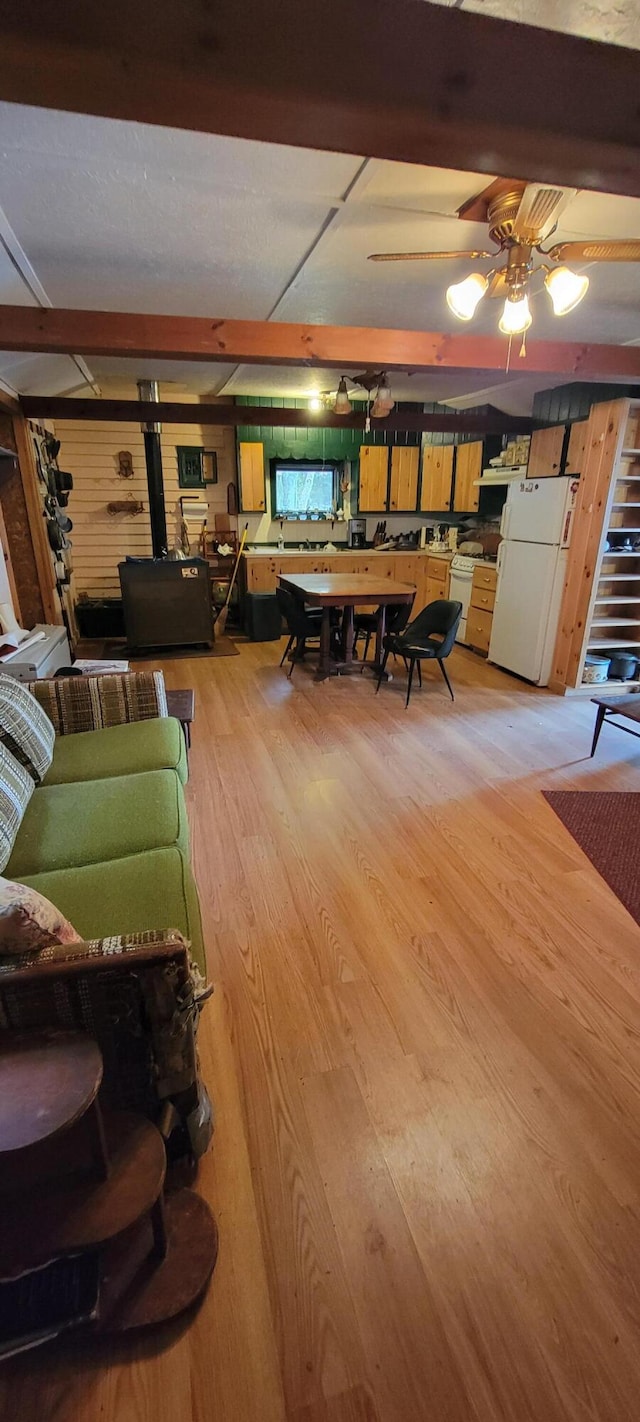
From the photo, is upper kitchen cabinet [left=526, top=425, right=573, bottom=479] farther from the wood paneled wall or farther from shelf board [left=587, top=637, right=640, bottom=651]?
the wood paneled wall

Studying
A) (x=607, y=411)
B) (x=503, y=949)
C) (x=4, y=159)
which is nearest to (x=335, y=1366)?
(x=503, y=949)

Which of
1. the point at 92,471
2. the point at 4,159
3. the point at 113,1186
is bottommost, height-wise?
the point at 113,1186

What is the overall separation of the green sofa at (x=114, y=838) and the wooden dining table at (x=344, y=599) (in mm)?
2279

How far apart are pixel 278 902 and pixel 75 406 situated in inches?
184

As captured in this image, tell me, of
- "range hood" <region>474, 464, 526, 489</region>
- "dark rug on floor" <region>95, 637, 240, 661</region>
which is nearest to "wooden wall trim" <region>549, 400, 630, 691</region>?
"range hood" <region>474, 464, 526, 489</region>

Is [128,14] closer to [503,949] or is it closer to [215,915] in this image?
[215,915]

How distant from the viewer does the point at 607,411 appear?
4.14m

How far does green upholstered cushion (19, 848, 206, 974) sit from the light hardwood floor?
0.48 meters

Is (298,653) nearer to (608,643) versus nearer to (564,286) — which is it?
(608,643)

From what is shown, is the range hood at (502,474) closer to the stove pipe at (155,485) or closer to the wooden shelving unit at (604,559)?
the wooden shelving unit at (604,559)

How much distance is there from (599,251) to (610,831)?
88.8 inches

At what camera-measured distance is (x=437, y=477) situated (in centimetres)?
711

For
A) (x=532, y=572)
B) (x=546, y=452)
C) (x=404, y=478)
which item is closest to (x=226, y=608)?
(x=404, y=478)

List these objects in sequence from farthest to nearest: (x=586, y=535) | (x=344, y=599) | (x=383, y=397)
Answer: (x=344, y=599)
(x=586, y=535)
(x=383, y=397)
